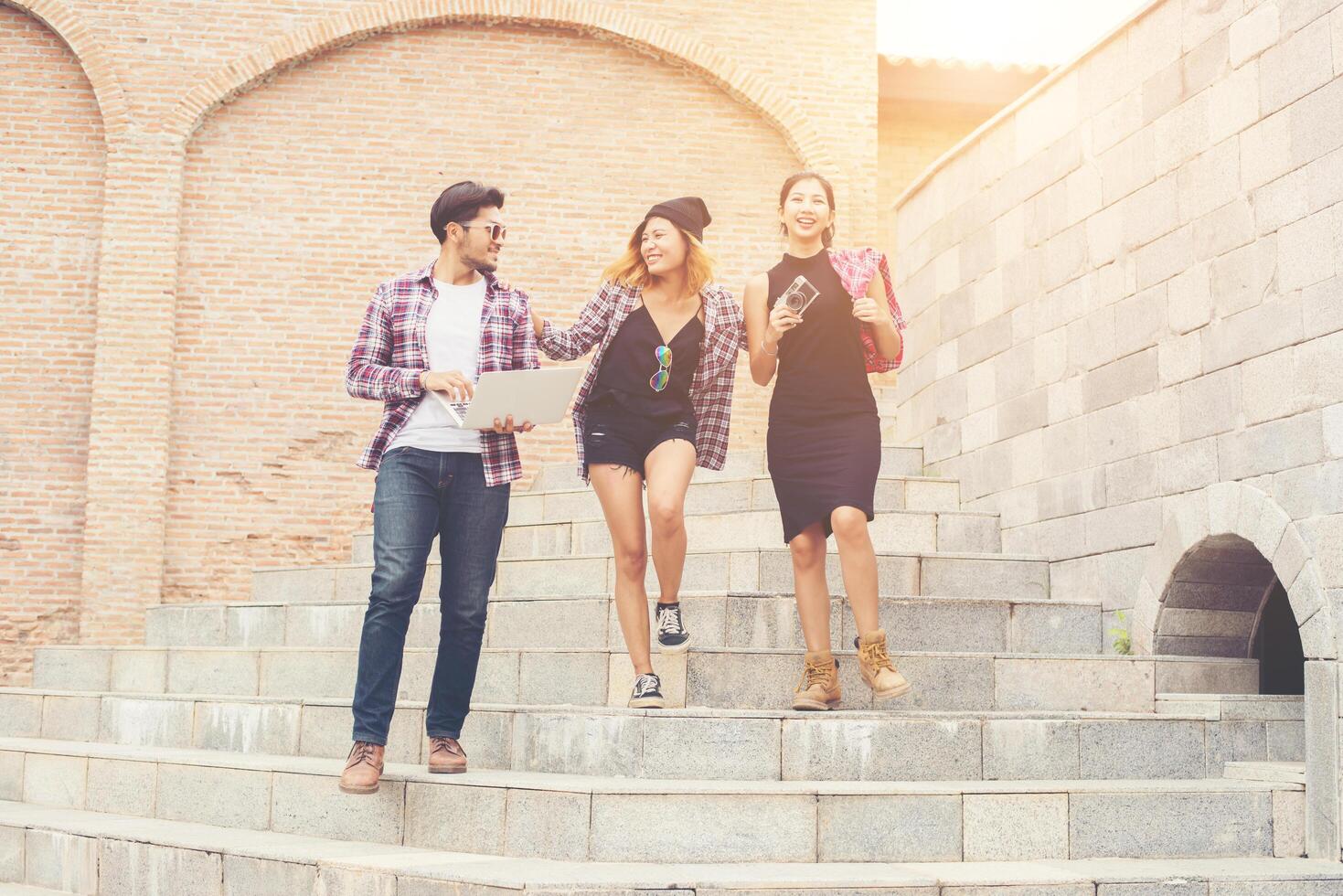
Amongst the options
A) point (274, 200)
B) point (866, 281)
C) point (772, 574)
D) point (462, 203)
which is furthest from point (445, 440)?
point (274, 200)

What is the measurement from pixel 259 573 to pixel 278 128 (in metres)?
4.36

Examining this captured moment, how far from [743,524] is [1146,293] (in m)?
2.17

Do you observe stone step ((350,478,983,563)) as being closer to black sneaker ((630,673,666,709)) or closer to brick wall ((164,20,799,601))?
black sneaker ((630,673,666,709))

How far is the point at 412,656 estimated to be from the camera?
6105mm

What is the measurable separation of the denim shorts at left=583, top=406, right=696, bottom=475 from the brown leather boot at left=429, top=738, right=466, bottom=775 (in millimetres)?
1077

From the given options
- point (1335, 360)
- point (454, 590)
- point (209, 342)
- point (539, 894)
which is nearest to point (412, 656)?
point (454, 590)

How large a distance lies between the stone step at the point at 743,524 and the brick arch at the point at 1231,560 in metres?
1.37

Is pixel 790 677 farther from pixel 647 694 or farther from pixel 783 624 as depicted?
pixel 647 694

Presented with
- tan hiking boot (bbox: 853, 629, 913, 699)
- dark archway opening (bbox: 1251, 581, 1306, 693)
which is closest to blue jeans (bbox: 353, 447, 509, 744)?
tan hiking boot (bbox: 853, 629, 913, 699)

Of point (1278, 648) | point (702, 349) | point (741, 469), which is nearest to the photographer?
point (702, 349)

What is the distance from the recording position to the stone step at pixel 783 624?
5.72m

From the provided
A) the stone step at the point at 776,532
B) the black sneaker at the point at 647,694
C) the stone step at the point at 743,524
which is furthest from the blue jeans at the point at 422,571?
the stone step at the point at 743,524

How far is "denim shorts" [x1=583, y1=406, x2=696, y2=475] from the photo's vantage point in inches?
198

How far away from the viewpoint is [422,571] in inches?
185
